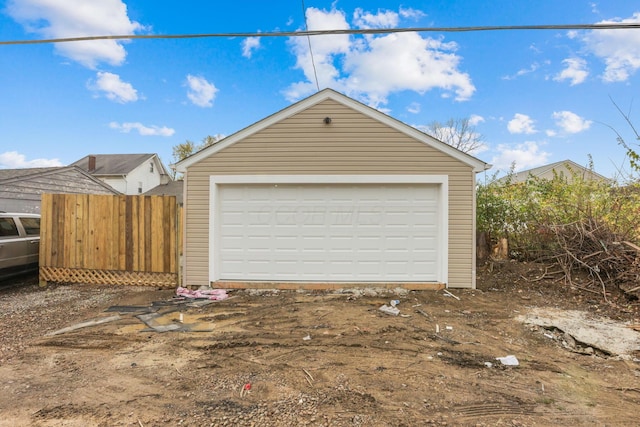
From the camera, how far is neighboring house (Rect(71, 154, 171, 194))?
71.1ft

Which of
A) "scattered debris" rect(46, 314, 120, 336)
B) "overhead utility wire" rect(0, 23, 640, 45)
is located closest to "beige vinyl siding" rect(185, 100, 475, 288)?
"overhead utility wire" rect(0, 23, 640, 45)

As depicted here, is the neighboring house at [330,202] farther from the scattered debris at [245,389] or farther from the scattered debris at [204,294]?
the scattered debris at [245,389]

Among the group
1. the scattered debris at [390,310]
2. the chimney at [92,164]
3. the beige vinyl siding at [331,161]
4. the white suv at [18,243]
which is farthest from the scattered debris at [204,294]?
the chimney at [92,164]

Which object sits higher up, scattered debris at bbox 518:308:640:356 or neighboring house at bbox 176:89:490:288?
neighboring house at bbox 176:89:490:288

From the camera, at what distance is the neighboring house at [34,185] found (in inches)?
444

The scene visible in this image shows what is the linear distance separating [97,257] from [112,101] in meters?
9.86

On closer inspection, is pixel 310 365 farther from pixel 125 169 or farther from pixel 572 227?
pixel 125 169

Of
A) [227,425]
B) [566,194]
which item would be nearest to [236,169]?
[227,425]

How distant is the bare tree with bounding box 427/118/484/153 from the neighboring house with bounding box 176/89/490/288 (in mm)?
20823

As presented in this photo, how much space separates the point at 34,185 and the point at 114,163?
1207 centimetres

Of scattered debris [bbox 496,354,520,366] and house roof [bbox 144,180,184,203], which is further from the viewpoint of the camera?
house roof [bbox 144,180,184,203]

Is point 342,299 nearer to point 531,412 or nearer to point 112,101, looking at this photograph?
point 531,412

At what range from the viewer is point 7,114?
11.2 meters

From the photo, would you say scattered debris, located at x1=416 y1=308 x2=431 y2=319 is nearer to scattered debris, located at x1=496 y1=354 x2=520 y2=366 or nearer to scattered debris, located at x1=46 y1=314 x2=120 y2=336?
scattered debris, located at x1=496 y1=354 x2=520 y2=366
